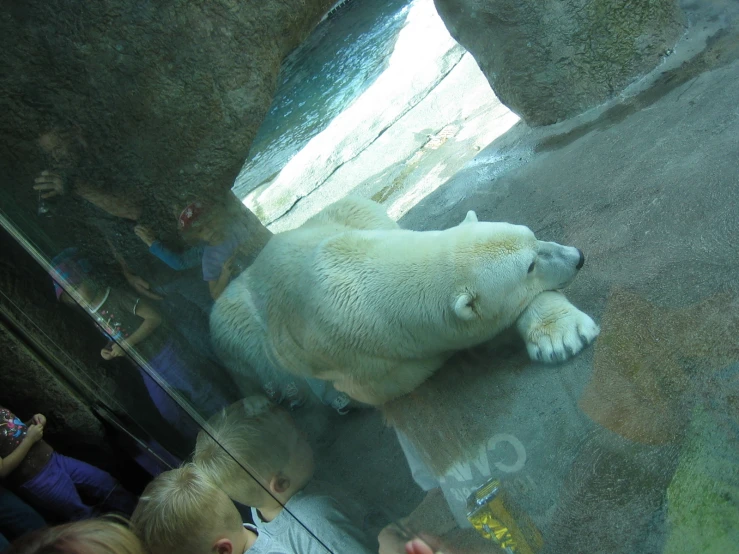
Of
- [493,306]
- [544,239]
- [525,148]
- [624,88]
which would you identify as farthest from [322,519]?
[624,88]

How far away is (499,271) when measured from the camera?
75.7 inches

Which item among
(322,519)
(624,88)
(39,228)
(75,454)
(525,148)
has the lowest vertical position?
(624,88)

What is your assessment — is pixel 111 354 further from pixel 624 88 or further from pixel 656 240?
pixel 624 88

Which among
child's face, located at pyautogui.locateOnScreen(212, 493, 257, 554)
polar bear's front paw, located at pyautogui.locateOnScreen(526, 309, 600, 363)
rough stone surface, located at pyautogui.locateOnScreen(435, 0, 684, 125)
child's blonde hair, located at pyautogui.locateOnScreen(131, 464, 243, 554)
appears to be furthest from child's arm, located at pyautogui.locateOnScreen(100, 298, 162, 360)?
rough stone surface, located at pyautogui.locateOnScreen(435, 0, 684, 125)

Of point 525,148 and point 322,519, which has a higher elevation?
point 322,519

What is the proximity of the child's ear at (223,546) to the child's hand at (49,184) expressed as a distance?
92 centimetres

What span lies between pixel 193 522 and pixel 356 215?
116 centimetres

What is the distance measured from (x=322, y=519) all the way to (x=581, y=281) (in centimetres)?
99

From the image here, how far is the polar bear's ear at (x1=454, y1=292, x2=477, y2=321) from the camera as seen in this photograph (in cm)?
184

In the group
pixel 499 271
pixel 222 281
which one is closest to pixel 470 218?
pixel 499 271

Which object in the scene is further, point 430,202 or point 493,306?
point 430,202

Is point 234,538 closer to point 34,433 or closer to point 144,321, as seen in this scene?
point 144,321

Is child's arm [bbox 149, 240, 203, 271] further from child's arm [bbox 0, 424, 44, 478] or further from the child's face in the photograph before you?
child's arm [bbox 0, 424, 44, 478]

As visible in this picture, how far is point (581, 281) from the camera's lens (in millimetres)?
1744
